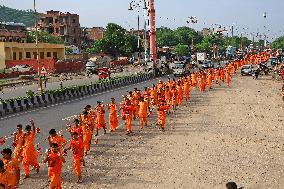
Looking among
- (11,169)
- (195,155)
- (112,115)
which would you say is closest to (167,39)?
(112,115)

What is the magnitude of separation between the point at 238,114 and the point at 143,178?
13.3 m

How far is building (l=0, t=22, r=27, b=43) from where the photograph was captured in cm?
7679

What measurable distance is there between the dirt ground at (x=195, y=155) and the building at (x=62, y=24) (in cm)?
7960

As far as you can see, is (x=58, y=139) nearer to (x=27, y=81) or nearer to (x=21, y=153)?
(x=21, y=153)

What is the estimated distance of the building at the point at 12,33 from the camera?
252 feet

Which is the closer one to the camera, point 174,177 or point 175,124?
point 174,177

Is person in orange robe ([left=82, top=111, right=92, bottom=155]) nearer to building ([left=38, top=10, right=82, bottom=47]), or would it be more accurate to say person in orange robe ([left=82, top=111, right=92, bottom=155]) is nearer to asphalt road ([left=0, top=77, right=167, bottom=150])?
asphalt road ([left=0, top=77, right=167, bottom=150])

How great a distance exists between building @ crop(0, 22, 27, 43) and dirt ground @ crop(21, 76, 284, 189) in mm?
59156

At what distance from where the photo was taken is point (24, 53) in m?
68.1

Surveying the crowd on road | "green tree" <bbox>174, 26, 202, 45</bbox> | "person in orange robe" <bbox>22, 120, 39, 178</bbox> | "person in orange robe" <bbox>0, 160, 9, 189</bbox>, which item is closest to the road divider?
the crowd on road

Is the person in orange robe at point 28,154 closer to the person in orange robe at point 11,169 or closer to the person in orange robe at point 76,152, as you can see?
the person in orange robe at point 76,152

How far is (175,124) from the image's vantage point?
20.9 metres

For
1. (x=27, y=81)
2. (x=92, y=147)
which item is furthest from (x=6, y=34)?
(x=92, y=147)

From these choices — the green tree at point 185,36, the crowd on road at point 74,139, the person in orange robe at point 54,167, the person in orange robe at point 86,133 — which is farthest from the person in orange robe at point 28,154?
the green tree at point 185,36
